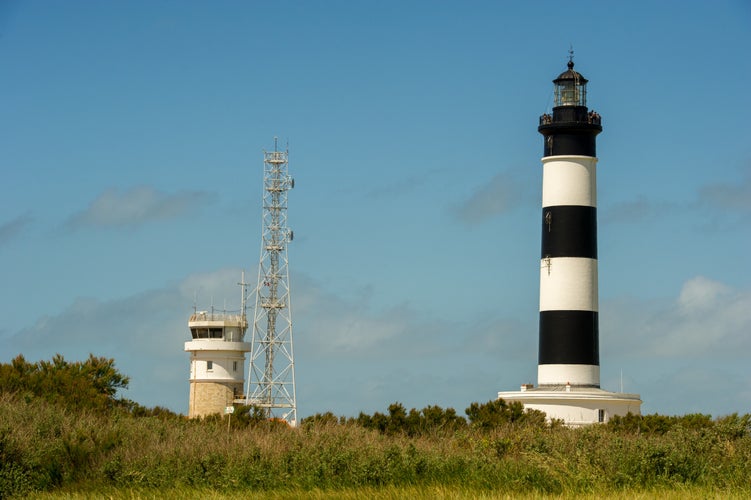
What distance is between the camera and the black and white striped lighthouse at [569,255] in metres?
45.2

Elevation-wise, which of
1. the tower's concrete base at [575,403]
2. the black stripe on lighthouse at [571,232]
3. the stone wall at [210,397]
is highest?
the black stripe on lighthouse at [571,232]

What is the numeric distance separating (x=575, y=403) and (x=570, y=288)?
13.0 feet

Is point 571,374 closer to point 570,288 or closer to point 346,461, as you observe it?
point 570,288

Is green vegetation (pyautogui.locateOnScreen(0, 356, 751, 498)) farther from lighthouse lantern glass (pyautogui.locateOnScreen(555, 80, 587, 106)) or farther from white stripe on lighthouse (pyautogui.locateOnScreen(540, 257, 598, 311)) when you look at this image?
lighthouse lantern glass (pyautogui.locateOnScreen(555, 80, 587, 106))

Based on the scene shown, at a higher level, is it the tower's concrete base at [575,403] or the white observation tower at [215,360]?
the white observation tower at [215,360]

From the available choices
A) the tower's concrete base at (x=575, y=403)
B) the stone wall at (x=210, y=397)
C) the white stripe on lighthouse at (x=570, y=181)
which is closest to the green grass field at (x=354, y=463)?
the tower's concrete base at (x=575, y=403)

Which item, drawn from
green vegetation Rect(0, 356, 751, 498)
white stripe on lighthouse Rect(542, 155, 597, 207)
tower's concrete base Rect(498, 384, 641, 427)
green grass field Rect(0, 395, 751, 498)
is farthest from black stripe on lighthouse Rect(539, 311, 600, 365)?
green grass field Rect(0, 395, 751, 498)

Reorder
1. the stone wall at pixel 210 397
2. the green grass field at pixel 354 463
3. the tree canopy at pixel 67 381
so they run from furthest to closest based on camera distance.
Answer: the stone wall at pixel 210 397
the tree canopy at pixel 67 381
the green grass field at pixel 354 463

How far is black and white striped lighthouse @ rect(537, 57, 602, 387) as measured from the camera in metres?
45.2

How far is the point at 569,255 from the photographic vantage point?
45562 mm

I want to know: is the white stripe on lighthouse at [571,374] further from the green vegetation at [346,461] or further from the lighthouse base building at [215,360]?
the lighthouse base building at [215,360]

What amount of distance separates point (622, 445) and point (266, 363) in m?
39.2

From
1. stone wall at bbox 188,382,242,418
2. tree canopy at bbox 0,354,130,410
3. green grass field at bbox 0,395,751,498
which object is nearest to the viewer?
green grass field at bbox 0,395,751,498

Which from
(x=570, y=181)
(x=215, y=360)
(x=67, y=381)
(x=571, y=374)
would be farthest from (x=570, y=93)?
(x=215, y=360)
